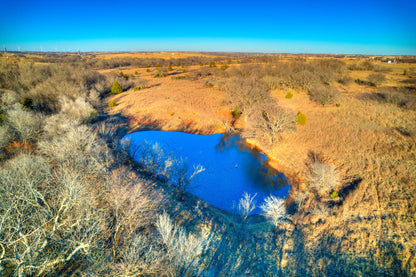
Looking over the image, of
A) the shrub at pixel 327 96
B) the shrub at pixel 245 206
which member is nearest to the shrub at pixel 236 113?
the shrub at pixel 327 96

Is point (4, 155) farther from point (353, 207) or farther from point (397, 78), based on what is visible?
point (397, 78)

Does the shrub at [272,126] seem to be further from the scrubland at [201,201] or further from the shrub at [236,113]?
the shrub at [236,113]

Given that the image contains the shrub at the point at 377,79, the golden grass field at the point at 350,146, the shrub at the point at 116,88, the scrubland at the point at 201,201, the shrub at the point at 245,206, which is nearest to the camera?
the scrubland at the point at 201,201

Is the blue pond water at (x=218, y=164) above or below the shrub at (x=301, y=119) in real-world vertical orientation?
below

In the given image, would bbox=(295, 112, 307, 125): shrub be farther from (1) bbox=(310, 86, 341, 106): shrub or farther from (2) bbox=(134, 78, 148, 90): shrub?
(2) bbox=(134, 78, 148, 90): shrub

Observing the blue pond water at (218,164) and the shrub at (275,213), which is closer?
the shrub at (275,213)
